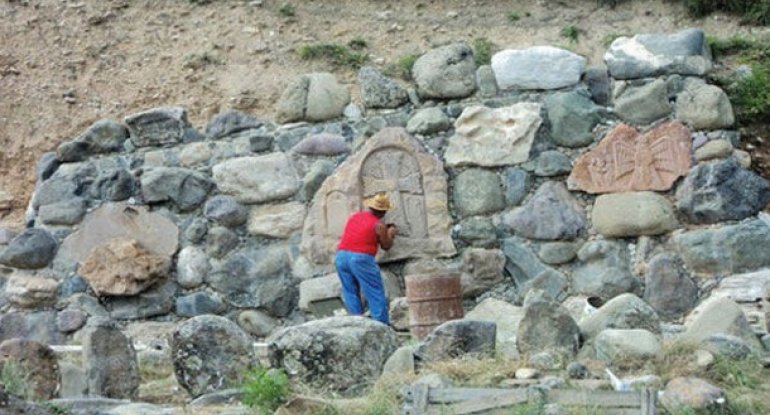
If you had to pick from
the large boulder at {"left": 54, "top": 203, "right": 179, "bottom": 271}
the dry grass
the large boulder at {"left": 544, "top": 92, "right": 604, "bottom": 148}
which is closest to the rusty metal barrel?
the large boulder at {"left": 544, "top": 92, "right": 604, "bottom": 148}

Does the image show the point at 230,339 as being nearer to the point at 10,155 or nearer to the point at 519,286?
the point at 519,286

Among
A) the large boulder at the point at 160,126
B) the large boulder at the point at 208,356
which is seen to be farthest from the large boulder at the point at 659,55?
the large boulder at the point at 208,356

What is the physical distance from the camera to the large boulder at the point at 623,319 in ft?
28.3

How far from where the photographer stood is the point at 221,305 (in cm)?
1145

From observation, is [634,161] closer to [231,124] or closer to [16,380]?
[231,124]

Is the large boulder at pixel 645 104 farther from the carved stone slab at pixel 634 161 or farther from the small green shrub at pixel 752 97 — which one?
the small green shrub at pixel 752 97

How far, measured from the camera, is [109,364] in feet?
28.5

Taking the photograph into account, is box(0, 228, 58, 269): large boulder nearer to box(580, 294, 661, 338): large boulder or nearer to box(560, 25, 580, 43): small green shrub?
box(560, 25, 580, 43): small green shrub

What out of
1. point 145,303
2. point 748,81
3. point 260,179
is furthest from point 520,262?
point 145,303

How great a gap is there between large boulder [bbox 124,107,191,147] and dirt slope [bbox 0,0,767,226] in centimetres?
21

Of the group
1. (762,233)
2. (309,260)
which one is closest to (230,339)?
(309,260)

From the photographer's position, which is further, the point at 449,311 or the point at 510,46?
the point at 510,46

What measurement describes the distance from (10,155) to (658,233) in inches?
196

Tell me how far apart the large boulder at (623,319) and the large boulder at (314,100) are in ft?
11.3
